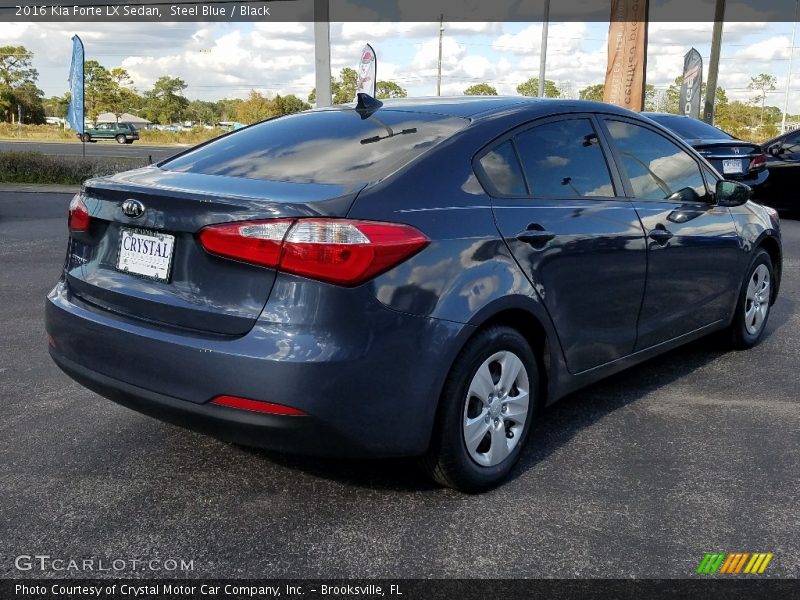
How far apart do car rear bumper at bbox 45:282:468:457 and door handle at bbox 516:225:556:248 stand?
0.58 meters

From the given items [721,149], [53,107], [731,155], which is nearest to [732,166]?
[731,155]

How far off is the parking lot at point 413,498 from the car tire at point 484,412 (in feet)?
0.42

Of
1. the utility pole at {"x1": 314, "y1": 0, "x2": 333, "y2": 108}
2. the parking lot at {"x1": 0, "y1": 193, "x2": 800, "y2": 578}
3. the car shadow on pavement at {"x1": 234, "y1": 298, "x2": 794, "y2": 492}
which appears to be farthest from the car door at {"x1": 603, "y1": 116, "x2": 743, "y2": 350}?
the utility pole at {"x1": 314, "y1": 0, "x2": 333, "y2": 108}

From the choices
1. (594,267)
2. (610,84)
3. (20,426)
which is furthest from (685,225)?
(610,84)

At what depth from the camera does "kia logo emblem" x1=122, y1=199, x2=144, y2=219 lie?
3114mm

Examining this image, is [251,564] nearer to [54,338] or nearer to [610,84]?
[54,338]

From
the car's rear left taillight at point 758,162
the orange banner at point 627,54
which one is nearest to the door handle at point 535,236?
the car's rear left taillight at point 758,162

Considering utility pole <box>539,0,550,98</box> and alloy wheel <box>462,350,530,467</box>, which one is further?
utility pole <box>539,0,550,98</box>

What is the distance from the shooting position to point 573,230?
12.1ft

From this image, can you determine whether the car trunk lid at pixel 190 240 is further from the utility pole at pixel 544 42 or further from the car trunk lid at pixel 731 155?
the utility pole at pixel 544 42

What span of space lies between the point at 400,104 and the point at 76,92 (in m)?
16.7

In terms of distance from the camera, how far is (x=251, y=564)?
9.15 feet

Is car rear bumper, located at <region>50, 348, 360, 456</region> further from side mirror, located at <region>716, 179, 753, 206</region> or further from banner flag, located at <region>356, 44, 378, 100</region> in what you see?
banner flag, located at <region>356, 44, 378, 100</region>

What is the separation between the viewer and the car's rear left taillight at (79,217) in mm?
3398
